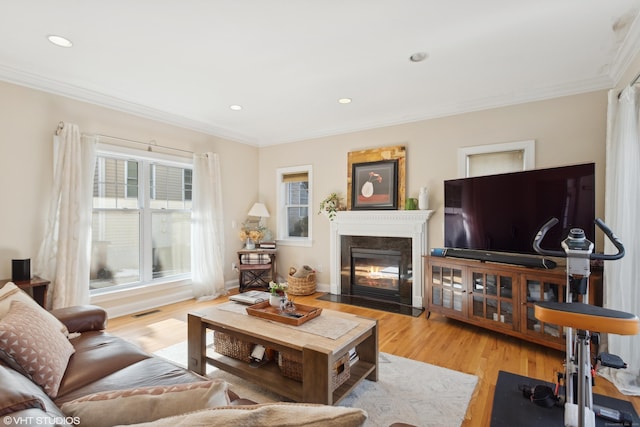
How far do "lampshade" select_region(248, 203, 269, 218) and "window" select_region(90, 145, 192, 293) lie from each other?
1.05 meters

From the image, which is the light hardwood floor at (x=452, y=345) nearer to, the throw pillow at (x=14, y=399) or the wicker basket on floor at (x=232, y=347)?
the wicker basket on floor at (x=232, y=347)

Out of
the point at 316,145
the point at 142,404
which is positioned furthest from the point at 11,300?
the point at 316,145

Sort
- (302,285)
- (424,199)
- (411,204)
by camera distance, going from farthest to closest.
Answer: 1. (302,285)
2. (411,204)
3. (424,199)

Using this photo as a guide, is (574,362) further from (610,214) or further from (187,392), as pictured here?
(187,392)

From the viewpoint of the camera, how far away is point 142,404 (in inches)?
34.7

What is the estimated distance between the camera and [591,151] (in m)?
3.23

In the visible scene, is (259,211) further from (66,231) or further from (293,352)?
(293,352)

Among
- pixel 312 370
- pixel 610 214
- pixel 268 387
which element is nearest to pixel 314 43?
pixel 312 370

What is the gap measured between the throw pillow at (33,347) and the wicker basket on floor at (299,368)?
3.82 feet

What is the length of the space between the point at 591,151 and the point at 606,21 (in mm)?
1428

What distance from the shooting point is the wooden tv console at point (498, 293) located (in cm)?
284

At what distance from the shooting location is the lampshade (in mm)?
5430

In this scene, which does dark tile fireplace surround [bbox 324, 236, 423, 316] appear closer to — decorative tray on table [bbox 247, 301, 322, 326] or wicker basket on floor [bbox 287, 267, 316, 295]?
wicker basket on floor [bbox 287, 267, 316, 295]

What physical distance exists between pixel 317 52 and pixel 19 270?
3399mm
